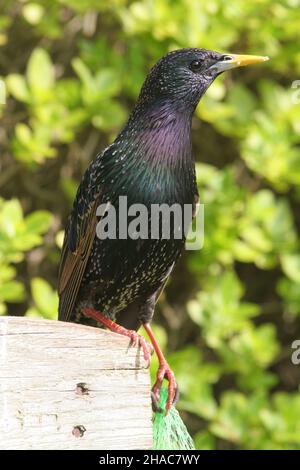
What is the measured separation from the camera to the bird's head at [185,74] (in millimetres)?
2549

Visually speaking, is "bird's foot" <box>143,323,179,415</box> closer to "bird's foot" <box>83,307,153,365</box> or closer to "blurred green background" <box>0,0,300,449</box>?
"bird's foot" <box>83,307,153,365</box>

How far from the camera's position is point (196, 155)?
4254mm

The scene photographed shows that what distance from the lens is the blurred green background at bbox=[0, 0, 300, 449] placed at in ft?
11.5

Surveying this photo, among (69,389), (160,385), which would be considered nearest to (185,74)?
(160,385)

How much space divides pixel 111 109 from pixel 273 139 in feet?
2.20

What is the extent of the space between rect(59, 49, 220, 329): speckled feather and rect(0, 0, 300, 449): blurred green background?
590 mm

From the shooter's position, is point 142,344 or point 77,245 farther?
point 77,245

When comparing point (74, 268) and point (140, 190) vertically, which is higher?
point (140, 190)

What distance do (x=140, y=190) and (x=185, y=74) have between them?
397 mm

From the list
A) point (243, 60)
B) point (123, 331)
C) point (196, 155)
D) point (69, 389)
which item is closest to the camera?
point (69, 389)

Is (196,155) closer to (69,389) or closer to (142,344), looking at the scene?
(142,344)

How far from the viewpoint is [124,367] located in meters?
1.91
